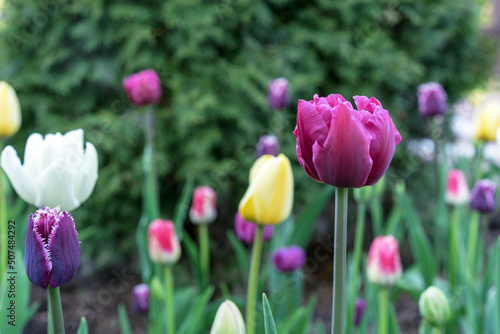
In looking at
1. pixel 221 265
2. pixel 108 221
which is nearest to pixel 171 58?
pixel 108 221

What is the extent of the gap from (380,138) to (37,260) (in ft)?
1.13

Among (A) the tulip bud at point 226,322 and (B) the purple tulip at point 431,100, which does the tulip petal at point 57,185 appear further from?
(B) the purple tulip at point 431,100

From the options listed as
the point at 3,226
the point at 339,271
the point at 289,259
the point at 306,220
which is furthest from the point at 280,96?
the point at 339,271

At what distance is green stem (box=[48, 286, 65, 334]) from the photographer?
493 mm

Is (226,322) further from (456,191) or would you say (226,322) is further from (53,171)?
(456,191)

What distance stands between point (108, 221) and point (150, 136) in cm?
115

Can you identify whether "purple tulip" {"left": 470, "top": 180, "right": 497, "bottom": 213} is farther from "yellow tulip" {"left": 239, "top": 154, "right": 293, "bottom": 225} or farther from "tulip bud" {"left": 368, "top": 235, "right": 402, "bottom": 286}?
"yellow tulip" {"left": 239, "top": 154, "right": 293, "bottom": 225}

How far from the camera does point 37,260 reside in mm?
502

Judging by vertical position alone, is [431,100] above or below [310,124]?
below

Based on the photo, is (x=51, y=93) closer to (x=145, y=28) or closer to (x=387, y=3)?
(x=145, y=28)

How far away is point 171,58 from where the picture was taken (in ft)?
7.98

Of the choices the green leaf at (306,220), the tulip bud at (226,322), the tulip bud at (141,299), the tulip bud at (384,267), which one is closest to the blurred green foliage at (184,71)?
the green leaf at (306,220)

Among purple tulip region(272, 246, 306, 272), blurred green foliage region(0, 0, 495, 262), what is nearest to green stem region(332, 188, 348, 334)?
purple tulip region(272, 246, 306, 272)

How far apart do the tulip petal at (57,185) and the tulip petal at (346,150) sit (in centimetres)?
34
